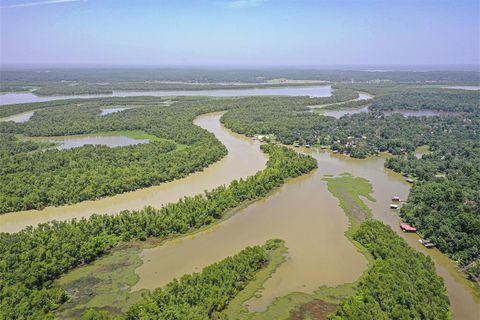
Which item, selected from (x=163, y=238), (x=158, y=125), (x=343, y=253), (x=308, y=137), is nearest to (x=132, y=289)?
(x=163, y=238)

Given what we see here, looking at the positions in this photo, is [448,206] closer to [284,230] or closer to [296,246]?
[296,246]

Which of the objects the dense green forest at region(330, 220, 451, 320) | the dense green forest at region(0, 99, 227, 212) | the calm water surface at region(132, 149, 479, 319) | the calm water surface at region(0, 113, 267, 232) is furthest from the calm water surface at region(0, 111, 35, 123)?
the dense green forest at region(330, 220, 451, 320)

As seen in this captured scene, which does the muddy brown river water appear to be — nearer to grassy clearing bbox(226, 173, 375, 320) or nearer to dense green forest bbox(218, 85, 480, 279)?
grassy clearing bbox(226, 173, 375, 320)

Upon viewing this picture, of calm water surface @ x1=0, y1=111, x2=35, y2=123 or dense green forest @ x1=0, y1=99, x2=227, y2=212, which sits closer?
dense green forest @ x1=0, y1=99, x2=227, y2=212

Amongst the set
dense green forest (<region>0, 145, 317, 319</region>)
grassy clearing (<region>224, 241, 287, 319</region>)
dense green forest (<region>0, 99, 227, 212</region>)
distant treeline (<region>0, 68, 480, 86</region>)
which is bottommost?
grassy clearing (<region>224, 241, 287, 319</region>)

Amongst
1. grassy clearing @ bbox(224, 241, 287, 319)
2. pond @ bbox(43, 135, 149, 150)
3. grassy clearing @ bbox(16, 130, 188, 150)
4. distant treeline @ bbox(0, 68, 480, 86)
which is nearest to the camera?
grassy clearing @ bbox(224, 241, 287, 319)

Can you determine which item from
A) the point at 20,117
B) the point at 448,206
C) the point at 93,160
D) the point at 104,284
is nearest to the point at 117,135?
the point at 93,160

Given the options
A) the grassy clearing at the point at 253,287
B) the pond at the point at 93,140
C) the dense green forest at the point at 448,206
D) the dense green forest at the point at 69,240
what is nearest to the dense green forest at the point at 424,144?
the dense green forest at the point at 448,206
